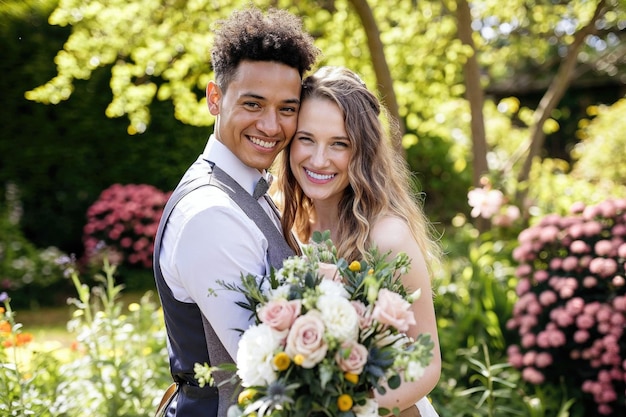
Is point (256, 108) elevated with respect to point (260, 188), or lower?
elevated

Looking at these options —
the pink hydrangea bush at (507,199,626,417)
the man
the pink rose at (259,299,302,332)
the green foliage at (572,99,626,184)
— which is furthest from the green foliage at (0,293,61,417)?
the green foliage at (572,99,626,184)

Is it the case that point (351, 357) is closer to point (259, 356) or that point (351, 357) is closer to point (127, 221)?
point (259, 356)

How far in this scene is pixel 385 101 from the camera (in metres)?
4.82

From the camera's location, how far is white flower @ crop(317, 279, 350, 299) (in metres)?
1.55

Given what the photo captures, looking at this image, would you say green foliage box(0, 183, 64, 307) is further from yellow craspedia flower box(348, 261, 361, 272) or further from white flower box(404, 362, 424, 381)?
white flower box(404, 362, 424, 381)

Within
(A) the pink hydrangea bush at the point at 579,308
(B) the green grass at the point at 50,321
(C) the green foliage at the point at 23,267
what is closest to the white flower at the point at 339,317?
(A) the pink hydrangea bush at the point at 579,308

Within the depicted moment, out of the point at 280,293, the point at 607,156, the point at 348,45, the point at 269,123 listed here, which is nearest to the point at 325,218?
the point at 269,123

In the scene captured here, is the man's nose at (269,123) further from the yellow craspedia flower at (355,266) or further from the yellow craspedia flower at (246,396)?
the yellow craspedia flower at (246,396)

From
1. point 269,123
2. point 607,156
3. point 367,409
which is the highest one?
point 269,123

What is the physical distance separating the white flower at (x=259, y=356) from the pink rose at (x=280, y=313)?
2cm

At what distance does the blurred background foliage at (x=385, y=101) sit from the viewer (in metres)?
4.63

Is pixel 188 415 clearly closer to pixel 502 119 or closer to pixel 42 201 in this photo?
pixel 42 201

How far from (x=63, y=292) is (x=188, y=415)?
661cm

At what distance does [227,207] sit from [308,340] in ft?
1.68
